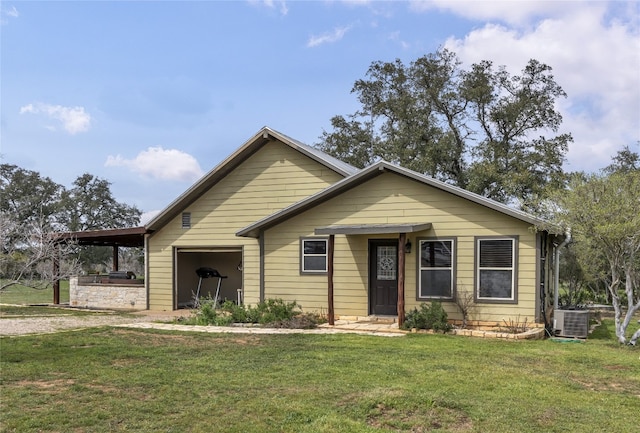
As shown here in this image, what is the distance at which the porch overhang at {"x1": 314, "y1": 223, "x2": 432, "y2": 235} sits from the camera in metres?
11.7

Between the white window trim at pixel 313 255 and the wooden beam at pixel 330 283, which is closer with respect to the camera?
the wooden beam at pixel 330 283

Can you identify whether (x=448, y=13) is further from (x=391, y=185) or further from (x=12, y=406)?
(x=12, y=406)

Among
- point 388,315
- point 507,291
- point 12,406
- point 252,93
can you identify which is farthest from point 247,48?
point 12,406

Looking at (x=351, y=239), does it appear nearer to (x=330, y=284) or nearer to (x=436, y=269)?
(x=330, y=284)

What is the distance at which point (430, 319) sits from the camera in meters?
11.3

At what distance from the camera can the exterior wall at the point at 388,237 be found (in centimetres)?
1166

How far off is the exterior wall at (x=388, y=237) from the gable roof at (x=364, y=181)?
0.18m

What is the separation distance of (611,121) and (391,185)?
1082cm

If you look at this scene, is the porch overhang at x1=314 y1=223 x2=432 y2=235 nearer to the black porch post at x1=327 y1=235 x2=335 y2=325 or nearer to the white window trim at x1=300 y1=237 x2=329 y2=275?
the black porch post at x1=327 y1=235 x2=335 y2=325

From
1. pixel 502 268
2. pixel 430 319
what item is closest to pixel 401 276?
pixel 430 319

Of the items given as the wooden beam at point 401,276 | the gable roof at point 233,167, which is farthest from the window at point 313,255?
the wooden beam at point 401,276

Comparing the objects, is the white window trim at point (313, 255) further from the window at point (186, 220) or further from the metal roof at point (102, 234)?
the metal roof at point (102, 234)

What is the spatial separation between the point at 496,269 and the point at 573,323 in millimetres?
1879

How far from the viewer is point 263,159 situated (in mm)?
16031
